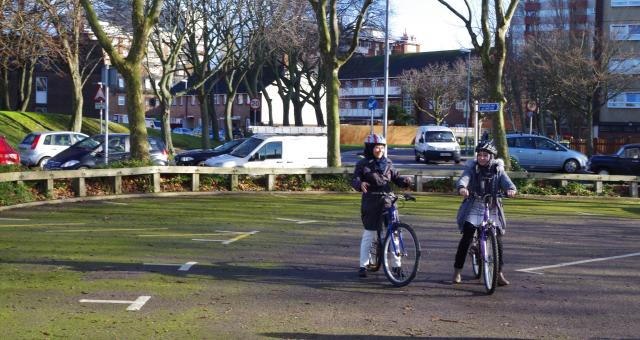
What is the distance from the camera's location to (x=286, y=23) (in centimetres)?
4316

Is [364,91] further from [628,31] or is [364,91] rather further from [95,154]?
[95,154]

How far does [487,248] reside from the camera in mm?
8961

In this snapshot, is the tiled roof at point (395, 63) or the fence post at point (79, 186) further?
the tiled roof at point (395, 63)

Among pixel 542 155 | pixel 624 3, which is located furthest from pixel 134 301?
pixel 624 3

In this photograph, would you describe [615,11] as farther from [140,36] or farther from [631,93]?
[140,36]

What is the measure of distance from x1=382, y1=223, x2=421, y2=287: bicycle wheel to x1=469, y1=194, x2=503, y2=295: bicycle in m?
0.65

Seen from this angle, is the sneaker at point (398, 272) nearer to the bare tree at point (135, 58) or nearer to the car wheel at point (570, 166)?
the bare tree at point (135, 58)

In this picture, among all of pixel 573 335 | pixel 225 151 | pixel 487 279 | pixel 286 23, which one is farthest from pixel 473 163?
pixel 286 23

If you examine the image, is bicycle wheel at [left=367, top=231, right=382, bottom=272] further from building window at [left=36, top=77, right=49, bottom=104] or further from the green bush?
building window at [left=36, top=77, right=49, bottom=104]

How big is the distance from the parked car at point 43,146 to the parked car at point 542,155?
1715 cm

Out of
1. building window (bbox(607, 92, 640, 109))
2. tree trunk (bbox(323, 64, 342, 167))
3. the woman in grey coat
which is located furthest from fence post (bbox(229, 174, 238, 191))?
building window (bbox(607, 92, 640, 109))

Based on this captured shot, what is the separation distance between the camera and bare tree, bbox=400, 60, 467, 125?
81375mm

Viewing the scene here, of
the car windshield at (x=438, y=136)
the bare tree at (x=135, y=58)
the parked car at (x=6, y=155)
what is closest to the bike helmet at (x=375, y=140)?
the bare tree at (x=135, y=58)

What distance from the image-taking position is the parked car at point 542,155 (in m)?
34.9
